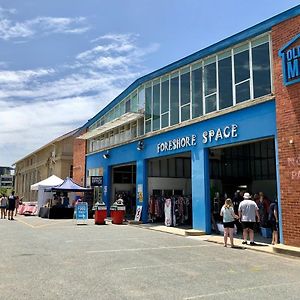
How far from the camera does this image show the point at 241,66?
14.8 m

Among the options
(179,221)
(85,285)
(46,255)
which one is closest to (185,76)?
(179,221)

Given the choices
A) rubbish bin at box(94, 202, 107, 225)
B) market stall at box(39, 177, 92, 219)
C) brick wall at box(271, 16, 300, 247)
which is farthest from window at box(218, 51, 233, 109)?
market stall at box(39, 177, 92, 219)

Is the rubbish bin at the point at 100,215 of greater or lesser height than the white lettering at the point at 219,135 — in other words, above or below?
below

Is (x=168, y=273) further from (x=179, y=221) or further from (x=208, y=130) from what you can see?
(x=179, y=221)

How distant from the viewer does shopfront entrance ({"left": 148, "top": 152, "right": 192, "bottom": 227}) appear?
64.3ft

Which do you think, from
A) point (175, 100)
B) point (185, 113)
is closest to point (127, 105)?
point (175, 100)

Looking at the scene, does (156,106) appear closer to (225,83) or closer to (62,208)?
(225,83)

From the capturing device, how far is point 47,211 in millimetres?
27219

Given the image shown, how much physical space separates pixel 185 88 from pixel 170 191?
7787 mm

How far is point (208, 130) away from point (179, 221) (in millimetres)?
5727

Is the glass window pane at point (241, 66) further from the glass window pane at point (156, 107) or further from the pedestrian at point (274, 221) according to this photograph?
the glass window pane at point (156, 107)

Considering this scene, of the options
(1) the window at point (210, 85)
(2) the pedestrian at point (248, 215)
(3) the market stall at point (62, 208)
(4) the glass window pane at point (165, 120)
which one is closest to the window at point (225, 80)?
(1) the window at point (210, 85)

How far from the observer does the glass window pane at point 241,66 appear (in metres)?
14.5

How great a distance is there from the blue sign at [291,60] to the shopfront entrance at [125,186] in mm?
17204
